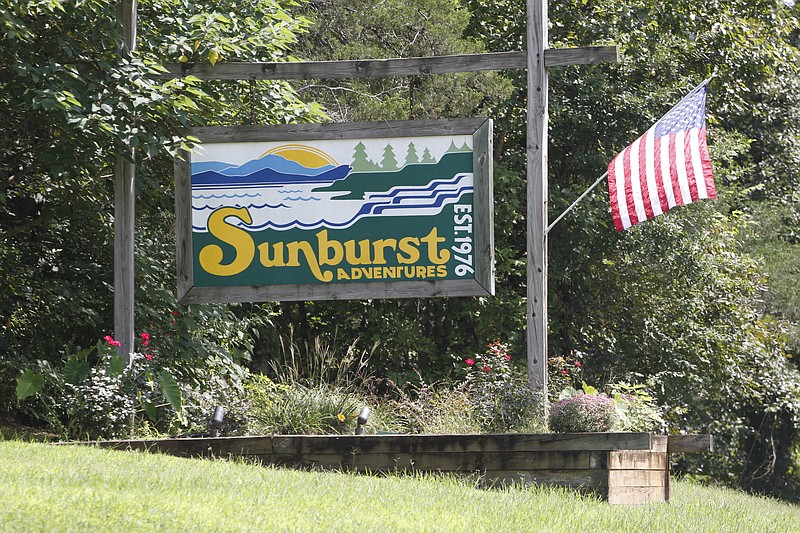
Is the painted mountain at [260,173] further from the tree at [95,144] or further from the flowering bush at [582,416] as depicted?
the flowering bush at [582,416]

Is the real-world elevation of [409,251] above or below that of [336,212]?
below

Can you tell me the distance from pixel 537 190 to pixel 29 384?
496cm

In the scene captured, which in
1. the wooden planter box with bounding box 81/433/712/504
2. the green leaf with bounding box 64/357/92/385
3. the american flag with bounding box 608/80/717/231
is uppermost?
the american flag with bounding box 608/80/717/231

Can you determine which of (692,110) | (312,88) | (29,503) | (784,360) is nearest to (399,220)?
(692,110)

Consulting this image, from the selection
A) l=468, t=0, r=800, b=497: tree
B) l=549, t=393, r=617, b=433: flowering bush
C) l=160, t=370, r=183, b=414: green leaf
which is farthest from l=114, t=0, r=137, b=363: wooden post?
l=468, t=0, r=800, b=497: tree

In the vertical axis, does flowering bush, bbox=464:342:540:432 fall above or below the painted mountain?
below

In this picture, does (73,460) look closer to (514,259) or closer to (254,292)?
(254,292)

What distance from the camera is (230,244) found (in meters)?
9.34

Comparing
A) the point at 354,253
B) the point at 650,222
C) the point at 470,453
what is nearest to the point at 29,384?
the point at 354,253

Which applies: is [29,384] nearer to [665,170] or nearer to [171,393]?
[171,393]

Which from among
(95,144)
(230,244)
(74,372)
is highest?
(95,144)

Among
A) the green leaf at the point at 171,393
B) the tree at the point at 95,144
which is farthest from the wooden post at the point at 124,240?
the green leaf at the point at 171,393

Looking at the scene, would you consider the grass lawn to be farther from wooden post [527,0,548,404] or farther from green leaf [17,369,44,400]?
wooden post [527,0,548,404]

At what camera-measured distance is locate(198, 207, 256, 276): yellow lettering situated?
933 centimetres
